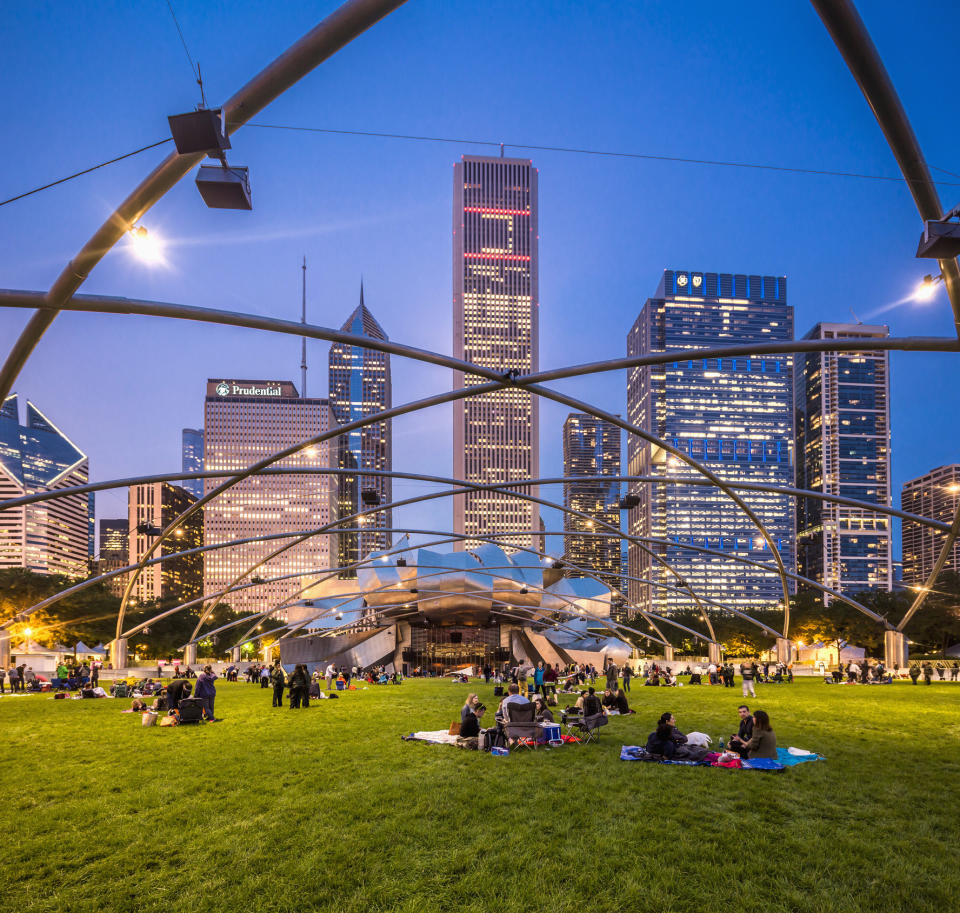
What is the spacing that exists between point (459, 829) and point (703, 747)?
6626mm

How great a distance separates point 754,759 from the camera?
36.8 feet

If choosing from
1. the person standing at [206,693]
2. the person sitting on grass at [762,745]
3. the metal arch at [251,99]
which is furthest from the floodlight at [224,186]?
the person standing at [206,693]

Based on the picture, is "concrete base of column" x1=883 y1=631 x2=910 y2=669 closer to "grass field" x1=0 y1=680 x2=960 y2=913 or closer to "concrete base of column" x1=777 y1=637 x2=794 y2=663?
"concrete base of column" x1=777 y1=637 x2=794 y2=663

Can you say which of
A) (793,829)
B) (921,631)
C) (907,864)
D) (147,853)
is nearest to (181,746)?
(147,853)

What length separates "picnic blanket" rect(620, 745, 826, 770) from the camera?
1091 centimetres

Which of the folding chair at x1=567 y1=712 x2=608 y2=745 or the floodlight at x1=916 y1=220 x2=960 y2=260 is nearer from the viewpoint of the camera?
the floodlight at x1=916 y1=220 x2=960 y2=260

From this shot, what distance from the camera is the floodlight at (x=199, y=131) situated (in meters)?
6.14

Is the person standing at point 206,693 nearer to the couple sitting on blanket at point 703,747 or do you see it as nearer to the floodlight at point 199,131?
the couple sitting on blanket at point 703,747

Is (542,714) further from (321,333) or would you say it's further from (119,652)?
(119,652)

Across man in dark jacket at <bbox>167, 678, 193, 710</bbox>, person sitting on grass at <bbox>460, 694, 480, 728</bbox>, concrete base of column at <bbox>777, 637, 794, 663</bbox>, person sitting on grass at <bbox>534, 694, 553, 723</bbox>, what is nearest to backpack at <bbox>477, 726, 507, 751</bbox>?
person sitting on grass at <bbox>460, 694, 480, 728</bbox>

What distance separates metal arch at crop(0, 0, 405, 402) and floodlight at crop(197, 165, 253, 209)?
207mm

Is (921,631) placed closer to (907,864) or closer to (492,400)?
(907,864)

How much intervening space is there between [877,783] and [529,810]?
5.73 m

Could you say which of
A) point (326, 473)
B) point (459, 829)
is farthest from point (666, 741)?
point (326, 473)
